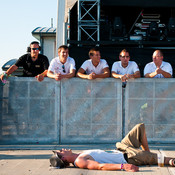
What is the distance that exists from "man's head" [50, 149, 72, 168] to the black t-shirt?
2.98 metres

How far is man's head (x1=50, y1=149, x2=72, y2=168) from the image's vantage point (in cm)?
515

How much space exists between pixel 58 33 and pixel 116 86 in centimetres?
800

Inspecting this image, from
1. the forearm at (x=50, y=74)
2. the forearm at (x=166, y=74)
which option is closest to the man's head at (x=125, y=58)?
the forearm at (x=166, y=74)

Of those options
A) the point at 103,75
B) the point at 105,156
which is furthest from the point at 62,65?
the point at 105,156

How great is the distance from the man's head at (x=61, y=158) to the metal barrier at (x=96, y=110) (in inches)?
85.6

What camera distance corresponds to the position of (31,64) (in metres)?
7.79

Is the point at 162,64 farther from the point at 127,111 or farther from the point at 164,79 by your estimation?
the point at 127,111

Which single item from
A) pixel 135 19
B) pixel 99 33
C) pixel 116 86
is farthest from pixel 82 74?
pixel 135 19

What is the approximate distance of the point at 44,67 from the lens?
25.6ft

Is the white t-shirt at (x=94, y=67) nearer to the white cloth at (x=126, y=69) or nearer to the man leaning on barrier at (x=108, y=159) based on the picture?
the white cloth at (x=126, y=69)

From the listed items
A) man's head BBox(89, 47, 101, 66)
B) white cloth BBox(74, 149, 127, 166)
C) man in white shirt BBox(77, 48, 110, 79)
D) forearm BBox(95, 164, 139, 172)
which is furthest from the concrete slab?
man's head BBox(89, 47, 101, 66)

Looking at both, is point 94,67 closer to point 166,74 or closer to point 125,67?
point 125,67

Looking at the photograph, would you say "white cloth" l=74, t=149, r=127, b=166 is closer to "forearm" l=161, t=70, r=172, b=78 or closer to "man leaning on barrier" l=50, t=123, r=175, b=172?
"man leaning on barrier" l=50, t=123, r=175, b=172

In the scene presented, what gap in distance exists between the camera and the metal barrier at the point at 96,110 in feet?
24.2
